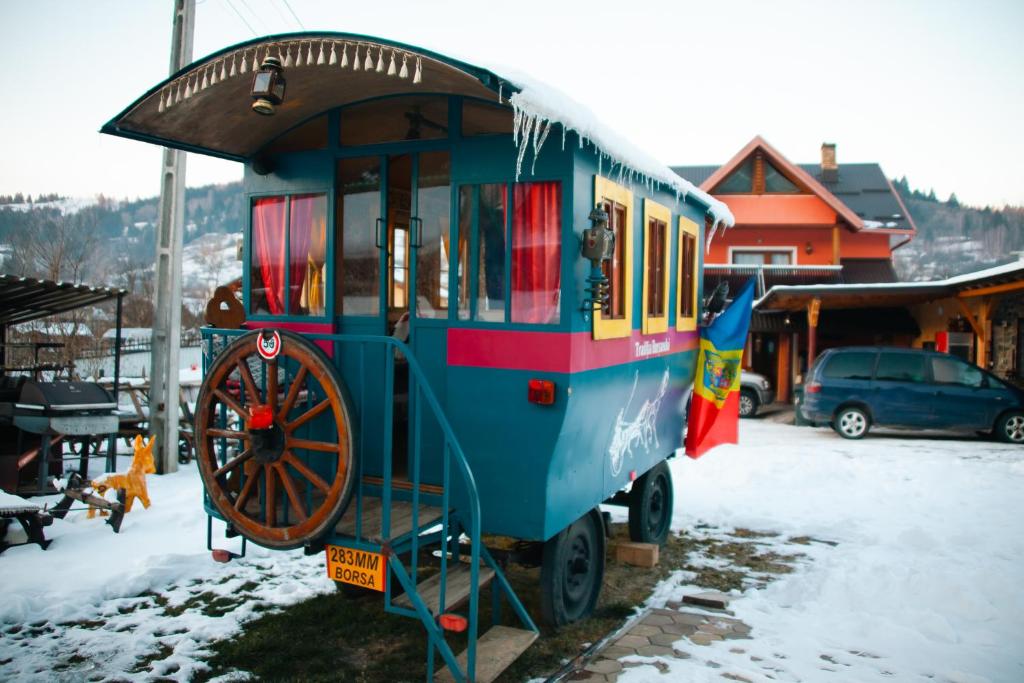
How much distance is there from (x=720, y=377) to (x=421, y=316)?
439 centimetres

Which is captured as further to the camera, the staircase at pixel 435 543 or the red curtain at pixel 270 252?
the red curtain at pixel 270 252

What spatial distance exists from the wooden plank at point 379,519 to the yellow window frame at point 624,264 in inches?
61.1

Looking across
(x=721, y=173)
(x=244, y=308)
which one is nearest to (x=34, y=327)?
(x=244, y=308)

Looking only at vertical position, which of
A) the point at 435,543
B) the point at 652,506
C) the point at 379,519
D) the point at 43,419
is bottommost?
the point at 652,506

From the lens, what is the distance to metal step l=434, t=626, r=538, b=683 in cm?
382

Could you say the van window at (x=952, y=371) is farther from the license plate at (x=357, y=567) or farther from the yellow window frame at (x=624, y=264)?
the license plate at (x=357, y=567)

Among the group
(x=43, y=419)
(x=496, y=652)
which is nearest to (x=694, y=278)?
(x=496, y=652)

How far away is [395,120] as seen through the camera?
189 inches

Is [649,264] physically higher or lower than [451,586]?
higher

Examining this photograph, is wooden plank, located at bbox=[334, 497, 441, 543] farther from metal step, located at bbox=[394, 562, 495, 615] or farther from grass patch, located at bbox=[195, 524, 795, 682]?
grass patch, located at bbox=[195, 524, 795, 682]

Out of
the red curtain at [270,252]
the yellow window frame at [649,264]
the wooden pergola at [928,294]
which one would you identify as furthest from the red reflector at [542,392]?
the wooden pergola at [928,294]

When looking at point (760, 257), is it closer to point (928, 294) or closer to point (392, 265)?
point (928, 294)

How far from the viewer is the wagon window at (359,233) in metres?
5.02

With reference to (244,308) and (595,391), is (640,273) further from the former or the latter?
(244,308)
